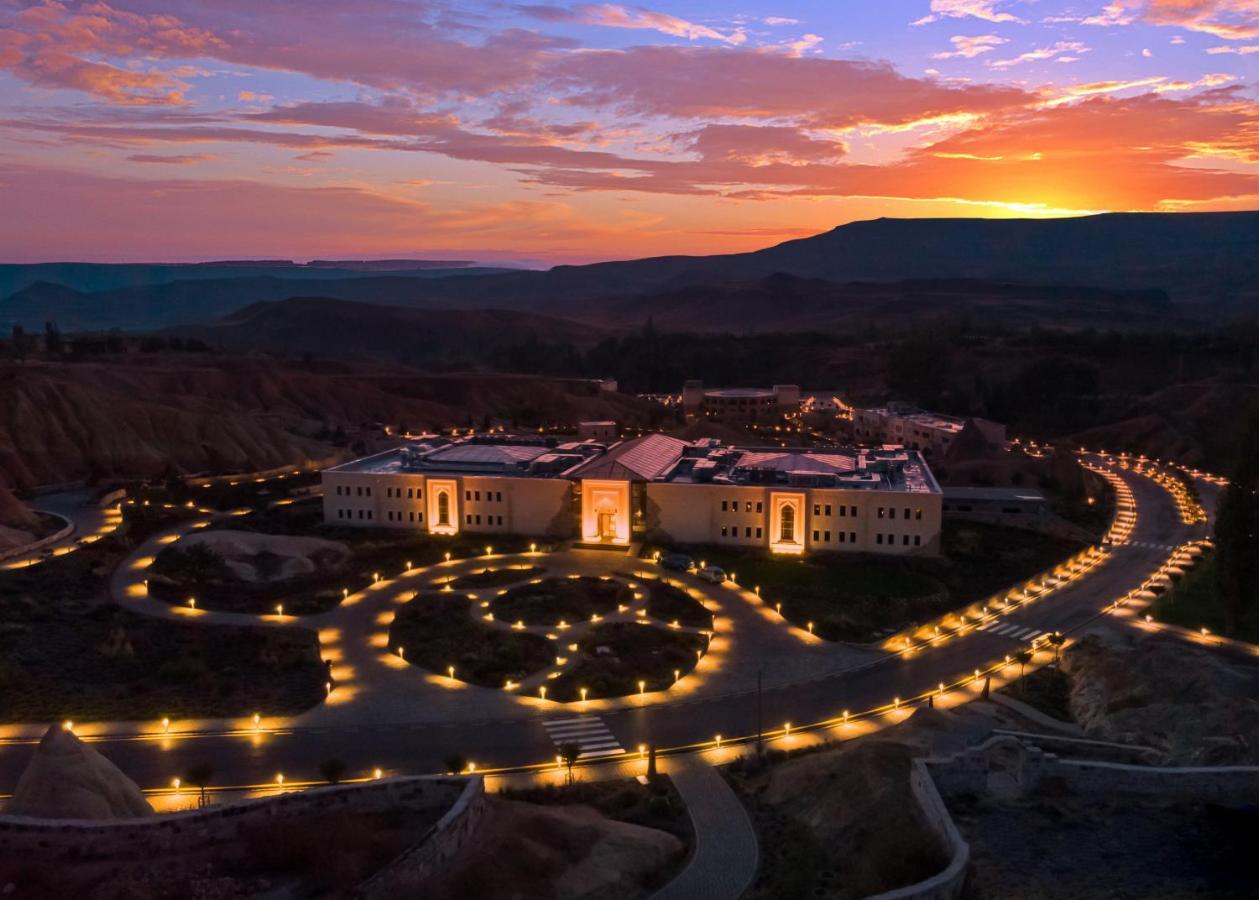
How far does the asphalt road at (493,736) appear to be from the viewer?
95.1ft

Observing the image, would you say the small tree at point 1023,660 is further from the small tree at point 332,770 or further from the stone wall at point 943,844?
the small tree at point 332,770

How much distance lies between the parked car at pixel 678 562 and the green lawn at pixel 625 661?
9.07 meters

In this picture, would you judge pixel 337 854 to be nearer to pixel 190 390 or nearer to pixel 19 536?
pixel 19 536

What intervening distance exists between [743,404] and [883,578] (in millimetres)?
64235

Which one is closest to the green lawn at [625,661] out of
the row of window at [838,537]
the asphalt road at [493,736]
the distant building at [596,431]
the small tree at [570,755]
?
the asphalt road at [493,736]

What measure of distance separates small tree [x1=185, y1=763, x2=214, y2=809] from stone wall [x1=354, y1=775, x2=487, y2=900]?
8.99 metres

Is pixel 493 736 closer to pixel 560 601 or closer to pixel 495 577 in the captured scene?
pixel 560 601

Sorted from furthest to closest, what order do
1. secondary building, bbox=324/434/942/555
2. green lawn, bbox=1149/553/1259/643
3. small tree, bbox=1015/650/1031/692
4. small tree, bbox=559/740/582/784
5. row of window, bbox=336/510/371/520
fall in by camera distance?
1. row of window, bbox=336/510/371/520
2. secondary building, bbox=324/434/942/555
3. green lawn, bbox=1149/553/1259/643
4. small tree, bbox=1015/650/1031/692
5. small tree, bbox=559/740/582/784

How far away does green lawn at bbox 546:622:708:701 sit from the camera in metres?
35.1

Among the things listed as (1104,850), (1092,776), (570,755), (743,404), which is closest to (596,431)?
(743,404)

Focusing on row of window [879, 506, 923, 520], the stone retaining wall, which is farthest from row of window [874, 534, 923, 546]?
the stone retaining wall

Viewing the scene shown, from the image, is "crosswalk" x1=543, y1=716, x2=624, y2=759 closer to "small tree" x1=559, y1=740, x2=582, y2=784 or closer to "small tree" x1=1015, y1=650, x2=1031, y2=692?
"small tree" x1=559, y1=740, x2=582, y2=784

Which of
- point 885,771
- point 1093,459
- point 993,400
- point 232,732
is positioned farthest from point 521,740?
point 993,400

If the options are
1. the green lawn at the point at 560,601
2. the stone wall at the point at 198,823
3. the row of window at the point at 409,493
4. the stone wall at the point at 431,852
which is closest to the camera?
the stone wall at the point at 431,852
